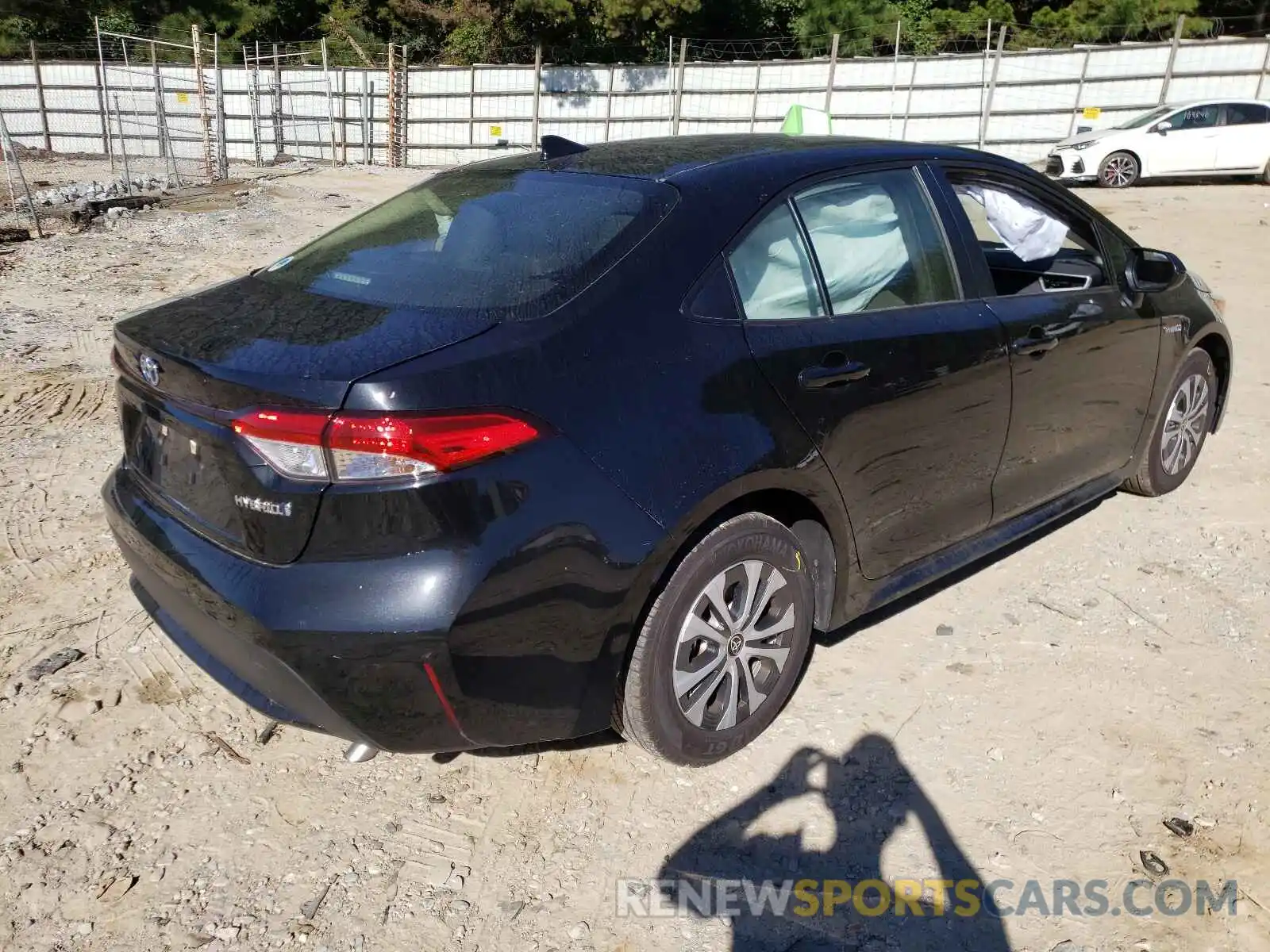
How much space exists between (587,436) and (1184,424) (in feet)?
11.4

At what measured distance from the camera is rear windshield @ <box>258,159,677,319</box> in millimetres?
2562

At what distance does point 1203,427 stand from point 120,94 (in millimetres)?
26950

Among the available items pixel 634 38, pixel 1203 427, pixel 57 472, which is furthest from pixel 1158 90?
pixel 57 472

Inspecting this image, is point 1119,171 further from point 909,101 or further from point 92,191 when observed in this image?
point 92,191

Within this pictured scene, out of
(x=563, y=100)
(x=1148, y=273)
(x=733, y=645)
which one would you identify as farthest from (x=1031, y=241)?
(x=563, y=100)

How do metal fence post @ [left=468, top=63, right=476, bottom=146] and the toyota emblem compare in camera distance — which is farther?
metal fence post @ [left=468, top=63, right=476, bottom=146]

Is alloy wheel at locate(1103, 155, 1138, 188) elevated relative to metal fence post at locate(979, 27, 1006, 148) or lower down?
lower down

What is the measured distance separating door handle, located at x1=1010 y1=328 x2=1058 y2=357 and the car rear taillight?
6.62ft

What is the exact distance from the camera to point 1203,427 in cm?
488

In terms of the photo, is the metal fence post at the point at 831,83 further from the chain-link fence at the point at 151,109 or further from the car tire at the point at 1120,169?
the chain-link fence at the point at 151,109

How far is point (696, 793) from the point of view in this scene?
2818mm

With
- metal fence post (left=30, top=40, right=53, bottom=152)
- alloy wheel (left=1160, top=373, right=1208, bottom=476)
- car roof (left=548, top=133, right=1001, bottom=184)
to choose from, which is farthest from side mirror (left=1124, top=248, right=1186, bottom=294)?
metal fence post (left=30, top=40, right=53, bottom=152)

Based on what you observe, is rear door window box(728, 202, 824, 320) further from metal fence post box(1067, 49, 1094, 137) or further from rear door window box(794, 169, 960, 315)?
metal fence post box(1067, 49, 1094, 137)

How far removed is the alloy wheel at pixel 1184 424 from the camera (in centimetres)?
455
